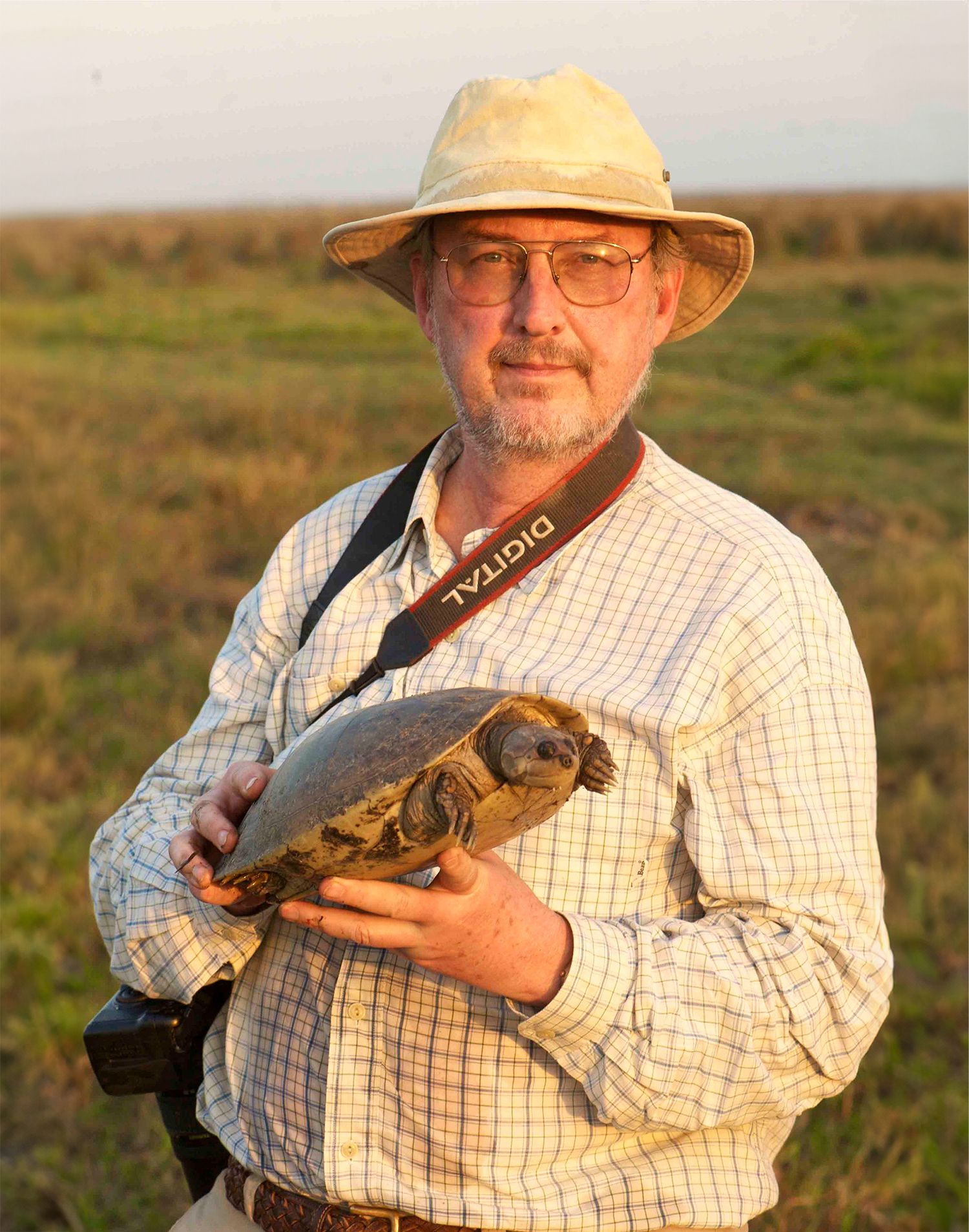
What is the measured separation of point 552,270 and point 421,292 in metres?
0.48

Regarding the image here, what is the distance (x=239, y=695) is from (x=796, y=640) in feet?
3.94

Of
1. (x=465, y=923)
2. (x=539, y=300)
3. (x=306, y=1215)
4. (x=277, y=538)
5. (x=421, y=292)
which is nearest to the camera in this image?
(x=465, y=923)

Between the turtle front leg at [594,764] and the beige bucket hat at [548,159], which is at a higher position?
the beige bucket hat at [548,159]

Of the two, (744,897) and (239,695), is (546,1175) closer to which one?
(744,897)

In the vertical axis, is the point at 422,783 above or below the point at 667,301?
below

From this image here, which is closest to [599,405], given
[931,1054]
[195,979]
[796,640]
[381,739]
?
[796,640]

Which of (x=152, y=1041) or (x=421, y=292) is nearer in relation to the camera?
(x=152, y=1041)

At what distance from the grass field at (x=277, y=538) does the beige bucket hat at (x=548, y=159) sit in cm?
262

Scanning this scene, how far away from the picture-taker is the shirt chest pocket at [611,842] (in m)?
2.19

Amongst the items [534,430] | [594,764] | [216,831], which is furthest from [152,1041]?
[534,430]

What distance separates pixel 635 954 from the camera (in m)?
2.04

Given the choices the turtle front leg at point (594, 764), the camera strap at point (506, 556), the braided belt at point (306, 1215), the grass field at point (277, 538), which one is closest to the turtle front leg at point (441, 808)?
the turtle front leg at point (594, 764)

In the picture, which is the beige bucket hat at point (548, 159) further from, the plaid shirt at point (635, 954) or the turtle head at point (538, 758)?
the turtle head at point (538, 758)

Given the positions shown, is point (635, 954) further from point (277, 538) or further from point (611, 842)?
point (277, 538)
